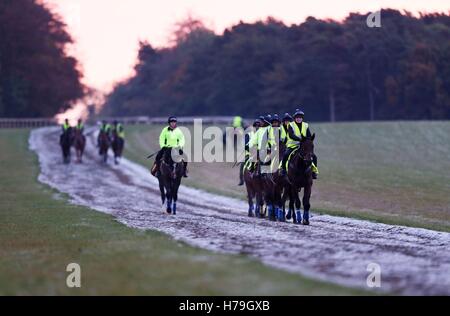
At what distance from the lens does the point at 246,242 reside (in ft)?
58.0

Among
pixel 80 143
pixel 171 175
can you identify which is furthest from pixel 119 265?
pixel 80 143

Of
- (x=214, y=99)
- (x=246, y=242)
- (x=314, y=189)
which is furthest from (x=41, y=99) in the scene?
(x=246, y=242)

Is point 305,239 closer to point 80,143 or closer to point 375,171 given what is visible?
point 375,171

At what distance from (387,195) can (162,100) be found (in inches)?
3394

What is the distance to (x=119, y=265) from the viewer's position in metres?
14.5

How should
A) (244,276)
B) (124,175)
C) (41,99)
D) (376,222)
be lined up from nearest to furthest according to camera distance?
(244,276) → (376,222) → (124,175) → (41,99)

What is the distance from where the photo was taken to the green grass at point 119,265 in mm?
12625

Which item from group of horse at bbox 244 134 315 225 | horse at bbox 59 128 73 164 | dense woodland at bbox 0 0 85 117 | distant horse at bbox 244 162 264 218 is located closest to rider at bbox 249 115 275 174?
group of horse at bbox 244 134 315 225

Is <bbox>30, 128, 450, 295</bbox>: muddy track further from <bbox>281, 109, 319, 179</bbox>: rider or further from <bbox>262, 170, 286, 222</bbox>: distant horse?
<bbox>281, 109, 319, 179</bbox>: rider

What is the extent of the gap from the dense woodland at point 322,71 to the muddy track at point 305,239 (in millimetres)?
33802

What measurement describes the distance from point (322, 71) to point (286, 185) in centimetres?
5873

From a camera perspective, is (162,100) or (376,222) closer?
(376,222)

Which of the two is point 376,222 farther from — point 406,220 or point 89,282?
point 89,282
